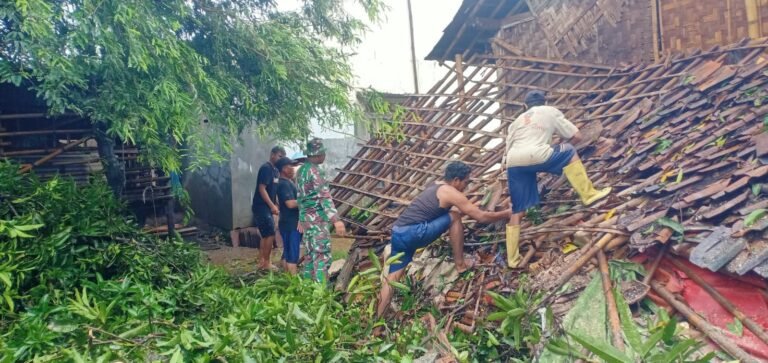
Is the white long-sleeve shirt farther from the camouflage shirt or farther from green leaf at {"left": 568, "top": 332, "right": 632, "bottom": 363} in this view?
green leaf at {"left": 568, "top": 332, "right": 632, "bottom": 363}

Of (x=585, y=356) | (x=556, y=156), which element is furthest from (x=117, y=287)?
(x=556, y=156)

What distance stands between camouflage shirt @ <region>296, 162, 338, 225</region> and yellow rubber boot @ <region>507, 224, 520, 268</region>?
172cm

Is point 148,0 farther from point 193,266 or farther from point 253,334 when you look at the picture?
point 253,334

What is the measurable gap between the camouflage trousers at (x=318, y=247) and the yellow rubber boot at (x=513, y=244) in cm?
181

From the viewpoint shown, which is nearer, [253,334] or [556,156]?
[253,334]

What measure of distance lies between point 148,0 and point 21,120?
3.87m

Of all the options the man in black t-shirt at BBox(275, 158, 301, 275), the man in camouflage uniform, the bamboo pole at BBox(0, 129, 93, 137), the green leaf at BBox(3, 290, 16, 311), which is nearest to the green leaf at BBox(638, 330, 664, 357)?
the man in camouflage uniform

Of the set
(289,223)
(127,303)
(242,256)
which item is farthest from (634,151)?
(242,256)

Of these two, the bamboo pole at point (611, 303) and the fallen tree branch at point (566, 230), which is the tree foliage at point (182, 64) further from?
the bamboo pole at point (611, 303)

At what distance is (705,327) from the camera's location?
296cm

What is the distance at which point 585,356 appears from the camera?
2.87m

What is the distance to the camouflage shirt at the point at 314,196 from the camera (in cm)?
514

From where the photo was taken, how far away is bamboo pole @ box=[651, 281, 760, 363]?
2723mm

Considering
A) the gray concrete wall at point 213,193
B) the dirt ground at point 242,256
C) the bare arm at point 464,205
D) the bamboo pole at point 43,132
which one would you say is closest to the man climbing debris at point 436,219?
the bare arm at point 464,205
